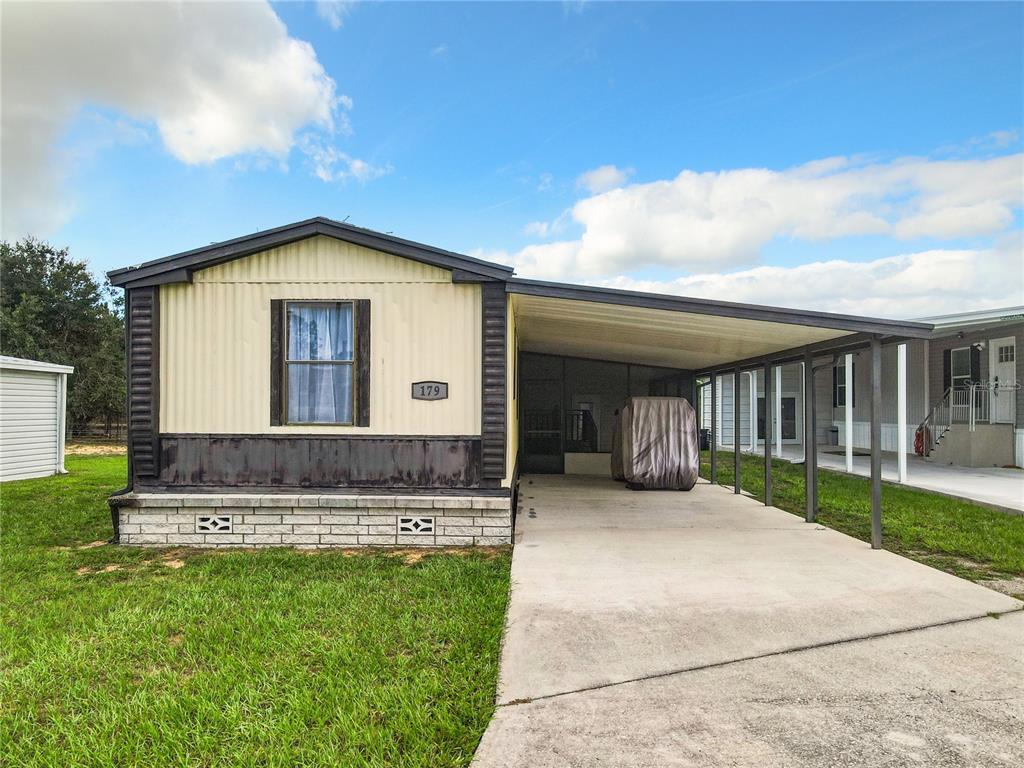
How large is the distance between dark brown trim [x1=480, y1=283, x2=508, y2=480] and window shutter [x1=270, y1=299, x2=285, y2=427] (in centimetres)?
205

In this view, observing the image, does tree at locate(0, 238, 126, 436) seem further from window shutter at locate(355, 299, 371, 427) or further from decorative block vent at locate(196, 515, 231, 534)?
window shutter at locate(355, 299, 371, 427)

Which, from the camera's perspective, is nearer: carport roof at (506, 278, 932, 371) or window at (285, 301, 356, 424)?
carport roof at (506, 278, 932, 371)

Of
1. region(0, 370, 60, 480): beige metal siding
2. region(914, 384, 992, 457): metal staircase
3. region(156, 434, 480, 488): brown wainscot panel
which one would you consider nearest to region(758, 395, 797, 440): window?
region(914, 384, 992, 457): metal staircase

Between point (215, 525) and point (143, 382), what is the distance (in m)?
1.62

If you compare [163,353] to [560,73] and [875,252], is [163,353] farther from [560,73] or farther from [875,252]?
[875,252]

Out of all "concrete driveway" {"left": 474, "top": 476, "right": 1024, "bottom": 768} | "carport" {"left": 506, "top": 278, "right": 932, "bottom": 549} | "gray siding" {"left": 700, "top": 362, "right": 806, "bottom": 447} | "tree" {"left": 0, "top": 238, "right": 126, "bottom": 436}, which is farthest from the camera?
"tree" {"left": 0, "top": 238, "right": 126, "bottom": 436}

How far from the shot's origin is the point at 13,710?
2779mm

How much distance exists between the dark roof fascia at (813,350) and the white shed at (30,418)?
1271 centimetres

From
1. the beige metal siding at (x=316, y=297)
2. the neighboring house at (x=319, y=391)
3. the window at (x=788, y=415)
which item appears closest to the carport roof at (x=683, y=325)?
the neighboring house at (x=319, y=391)

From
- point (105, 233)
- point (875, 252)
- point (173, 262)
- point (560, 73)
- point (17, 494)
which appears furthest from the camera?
point (875, 252)

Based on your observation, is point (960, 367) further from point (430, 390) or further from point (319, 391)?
point (319, 391)

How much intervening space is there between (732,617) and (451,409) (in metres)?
3.23

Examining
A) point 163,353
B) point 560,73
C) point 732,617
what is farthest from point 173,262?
point 560,73

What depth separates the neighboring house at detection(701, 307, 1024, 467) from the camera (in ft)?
39.9
